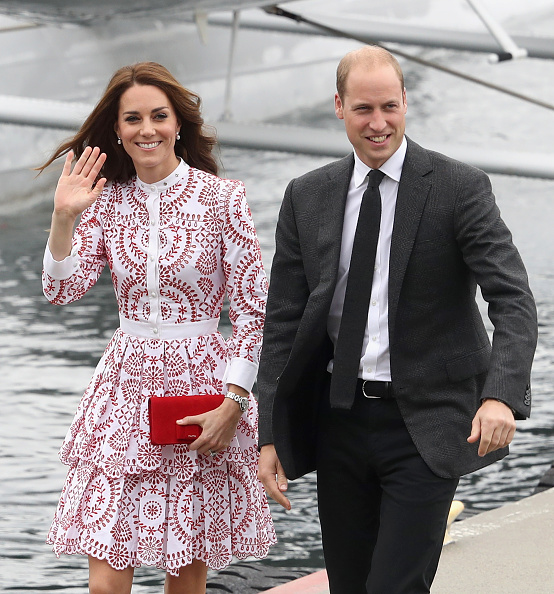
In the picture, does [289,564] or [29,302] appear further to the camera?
[29,302]

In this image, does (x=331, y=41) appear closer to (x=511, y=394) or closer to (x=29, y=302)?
(x=29, y=302)

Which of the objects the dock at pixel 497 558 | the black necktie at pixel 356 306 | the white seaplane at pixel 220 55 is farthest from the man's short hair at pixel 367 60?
the white seaplane at pixel 220 55

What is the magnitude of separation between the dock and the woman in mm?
770

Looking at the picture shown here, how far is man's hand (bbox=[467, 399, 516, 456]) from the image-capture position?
2375 millimetres

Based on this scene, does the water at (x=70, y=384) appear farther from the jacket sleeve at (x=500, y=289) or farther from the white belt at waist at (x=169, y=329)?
the jacket sleeve at (x=500, y=289)

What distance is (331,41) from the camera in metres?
17.7

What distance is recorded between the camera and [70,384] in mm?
6406

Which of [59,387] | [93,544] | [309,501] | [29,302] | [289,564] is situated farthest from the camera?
[29,302]

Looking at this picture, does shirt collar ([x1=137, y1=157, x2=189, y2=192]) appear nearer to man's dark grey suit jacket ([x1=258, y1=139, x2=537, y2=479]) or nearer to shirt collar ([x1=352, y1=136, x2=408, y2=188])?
man's dark grey suit jacket ([x1=258, y1=139, x2=537, y2=479])

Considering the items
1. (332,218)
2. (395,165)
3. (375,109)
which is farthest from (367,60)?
(332,218)

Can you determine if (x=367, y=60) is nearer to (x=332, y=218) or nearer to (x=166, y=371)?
(x=332, y=218)

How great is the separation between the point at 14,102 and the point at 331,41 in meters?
9.85

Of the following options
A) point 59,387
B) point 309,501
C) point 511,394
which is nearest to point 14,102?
point 59,387

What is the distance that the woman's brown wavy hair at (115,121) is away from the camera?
3.08m
